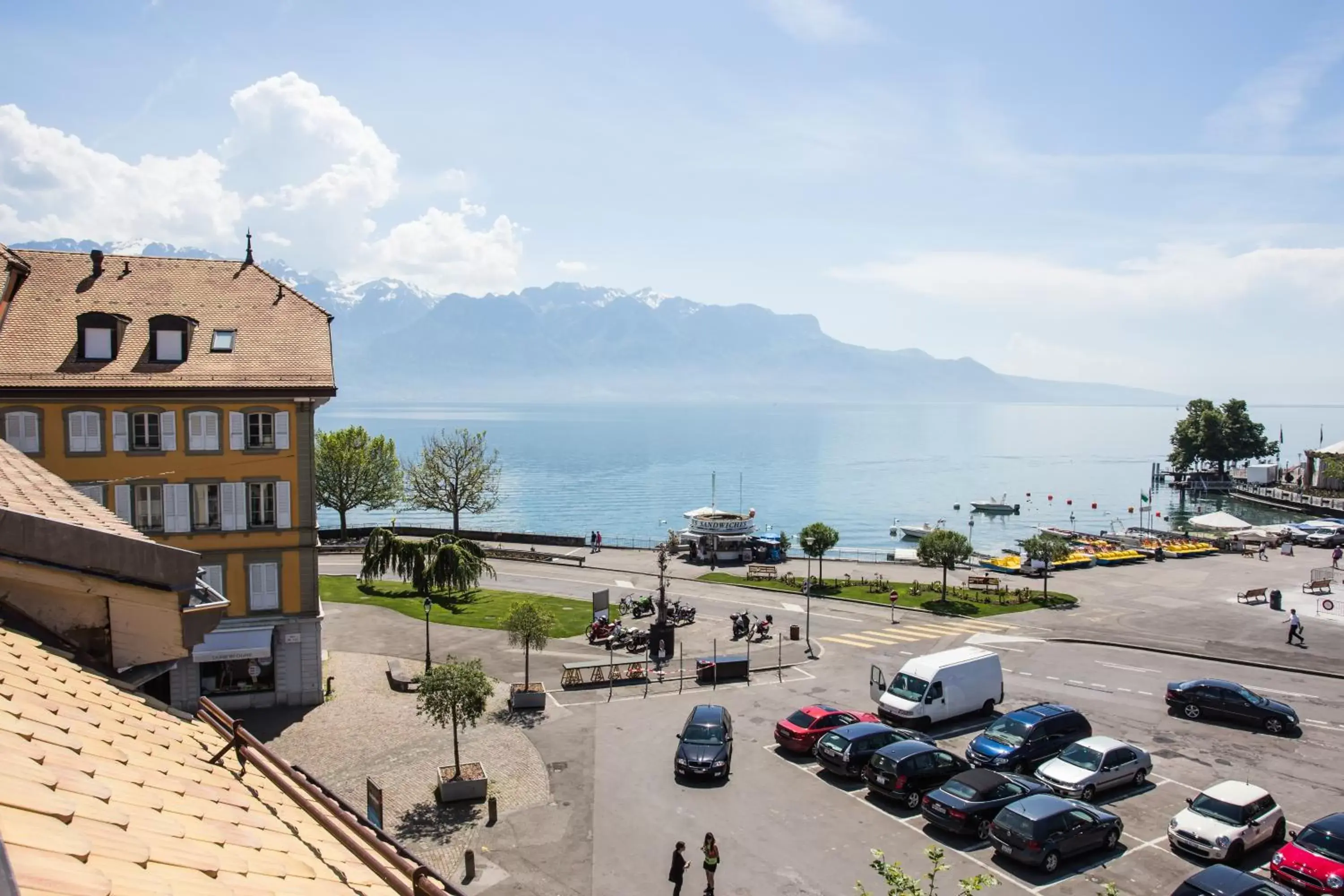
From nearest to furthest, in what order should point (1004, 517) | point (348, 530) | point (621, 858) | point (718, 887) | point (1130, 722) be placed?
1. point (718, 887)
2. point (621, 858)
3. point (1130, 722)
4. point (348, 530)
5. point (1004, 517)

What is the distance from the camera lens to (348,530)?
2852 inches

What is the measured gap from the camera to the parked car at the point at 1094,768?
2338 cm

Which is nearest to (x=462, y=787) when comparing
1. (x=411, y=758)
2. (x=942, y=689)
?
(x=411, y=758)

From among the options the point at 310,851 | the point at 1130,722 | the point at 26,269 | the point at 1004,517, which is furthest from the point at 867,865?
the point at 1004,517

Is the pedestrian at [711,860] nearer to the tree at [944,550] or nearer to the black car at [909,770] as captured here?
the black car at [909,770]

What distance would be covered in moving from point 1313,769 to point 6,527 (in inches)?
1239

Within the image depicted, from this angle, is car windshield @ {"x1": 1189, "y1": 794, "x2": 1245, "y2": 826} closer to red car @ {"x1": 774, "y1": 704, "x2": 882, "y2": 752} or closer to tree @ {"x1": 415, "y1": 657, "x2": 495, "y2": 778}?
red car @ {"x1": 774, "y1": 704, "x2": 882, "y2": 752}

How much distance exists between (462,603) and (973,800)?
1203 inches

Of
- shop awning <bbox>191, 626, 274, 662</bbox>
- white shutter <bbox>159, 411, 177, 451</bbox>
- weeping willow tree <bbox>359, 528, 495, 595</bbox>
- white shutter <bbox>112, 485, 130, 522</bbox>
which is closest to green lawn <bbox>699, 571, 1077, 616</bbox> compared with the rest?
weeping willow tree <bbox>359, 528, 495, 595</bbox>

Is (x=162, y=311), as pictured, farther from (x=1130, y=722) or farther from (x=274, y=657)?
(x=1130, y=722)

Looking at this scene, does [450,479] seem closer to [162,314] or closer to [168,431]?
[162,314]

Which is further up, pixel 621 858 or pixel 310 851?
pixel 310 851

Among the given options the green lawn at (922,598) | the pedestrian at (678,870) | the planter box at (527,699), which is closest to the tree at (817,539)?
the green lawn at (922,598)

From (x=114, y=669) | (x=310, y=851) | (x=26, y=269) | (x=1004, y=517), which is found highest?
(x=26, y=269)
